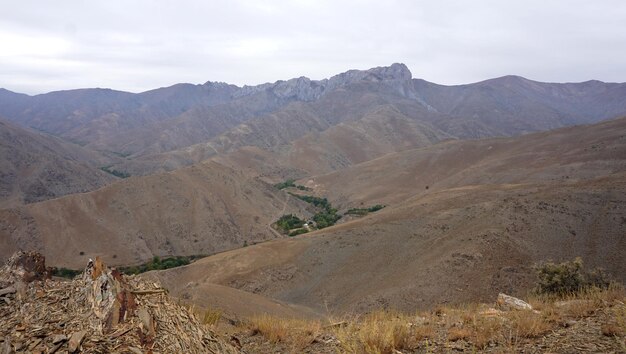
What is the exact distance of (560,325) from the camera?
6.44 meters

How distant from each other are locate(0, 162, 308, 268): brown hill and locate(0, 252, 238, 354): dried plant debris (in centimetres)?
5021

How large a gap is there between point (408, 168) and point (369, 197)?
15560mm

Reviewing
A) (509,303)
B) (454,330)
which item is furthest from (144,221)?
(454,330)

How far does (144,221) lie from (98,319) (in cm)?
5881

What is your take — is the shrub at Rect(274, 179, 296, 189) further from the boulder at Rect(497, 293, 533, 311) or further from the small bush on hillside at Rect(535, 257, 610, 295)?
the boulder at Rect(497, 293, 533, 311)

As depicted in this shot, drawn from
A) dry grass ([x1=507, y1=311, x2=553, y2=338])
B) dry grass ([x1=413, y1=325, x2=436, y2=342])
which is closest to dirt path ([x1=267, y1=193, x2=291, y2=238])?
dry grass ([x1=413, y1=325, x2=436, y2=342])

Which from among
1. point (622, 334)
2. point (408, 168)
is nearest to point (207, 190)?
point (408, 168)

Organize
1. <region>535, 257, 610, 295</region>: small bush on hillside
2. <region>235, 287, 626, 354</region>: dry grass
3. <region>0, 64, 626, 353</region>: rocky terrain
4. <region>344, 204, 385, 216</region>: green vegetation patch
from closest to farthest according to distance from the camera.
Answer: <region>0, 64, 626, 353</region>: rocky terrain
<region>235, 287, 626, 354</region>: dry grass
<region>535, 257, 610, 295</region>: small bush on hillside
<region>344, 204, 385, 216</region>: green vegetation patch

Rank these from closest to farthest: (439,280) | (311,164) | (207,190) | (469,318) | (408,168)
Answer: (469,318) < (439,280) < (207,190) < (408,168) < (311,164)

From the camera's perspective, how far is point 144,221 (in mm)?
59312

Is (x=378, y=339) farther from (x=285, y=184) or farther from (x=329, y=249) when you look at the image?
(x=285, y=184)

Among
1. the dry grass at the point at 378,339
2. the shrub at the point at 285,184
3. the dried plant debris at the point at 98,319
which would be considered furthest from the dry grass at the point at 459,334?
the shrub at the point at 285,184

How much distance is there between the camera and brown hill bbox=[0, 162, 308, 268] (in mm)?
52000

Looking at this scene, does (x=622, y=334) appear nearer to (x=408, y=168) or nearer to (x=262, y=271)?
(x=262, y=271)
